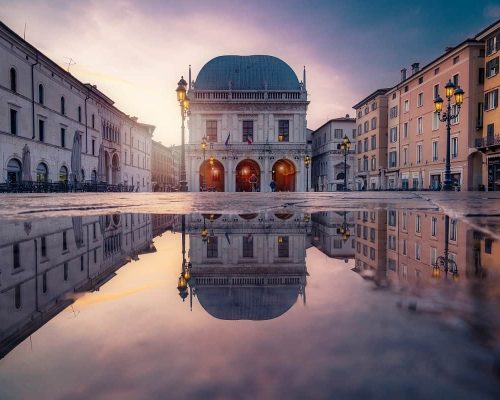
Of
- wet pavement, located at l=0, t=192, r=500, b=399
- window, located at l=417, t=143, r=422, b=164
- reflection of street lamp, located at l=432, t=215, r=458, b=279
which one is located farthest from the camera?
window, located at l=417, t=143, r=422, b=164

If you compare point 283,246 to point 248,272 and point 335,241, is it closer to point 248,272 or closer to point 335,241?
point 335,241

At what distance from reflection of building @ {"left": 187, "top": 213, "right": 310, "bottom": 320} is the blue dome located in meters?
45.3

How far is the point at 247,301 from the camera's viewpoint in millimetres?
899

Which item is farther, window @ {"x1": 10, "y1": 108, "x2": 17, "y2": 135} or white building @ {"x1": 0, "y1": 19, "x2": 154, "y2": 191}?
window @ {"x1": 10, "y1": 108, "x2": 17, "y2": 135}

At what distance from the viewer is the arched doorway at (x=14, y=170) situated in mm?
22734

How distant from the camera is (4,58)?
73.8 feet

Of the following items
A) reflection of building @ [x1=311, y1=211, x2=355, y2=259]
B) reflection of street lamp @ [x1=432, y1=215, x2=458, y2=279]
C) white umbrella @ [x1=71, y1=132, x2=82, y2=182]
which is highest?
white umbrella @ [x1=71, y1=132, x2=82, y2=182]

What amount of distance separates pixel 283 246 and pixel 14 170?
86.3 feet

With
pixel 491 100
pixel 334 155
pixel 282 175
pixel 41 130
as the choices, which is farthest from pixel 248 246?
pixel 334 155

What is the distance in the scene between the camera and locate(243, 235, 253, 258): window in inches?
65.0

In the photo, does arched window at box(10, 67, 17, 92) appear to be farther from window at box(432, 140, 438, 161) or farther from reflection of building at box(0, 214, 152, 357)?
window at box(432, 140, 438, 161)

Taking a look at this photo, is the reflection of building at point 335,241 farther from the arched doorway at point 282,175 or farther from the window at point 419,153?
the arched doorway at point 282,175

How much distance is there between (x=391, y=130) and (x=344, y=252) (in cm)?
4880

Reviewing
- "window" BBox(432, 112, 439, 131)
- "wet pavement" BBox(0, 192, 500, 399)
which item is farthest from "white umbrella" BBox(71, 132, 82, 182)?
"window" BBox(432, 112, 439, 131)
